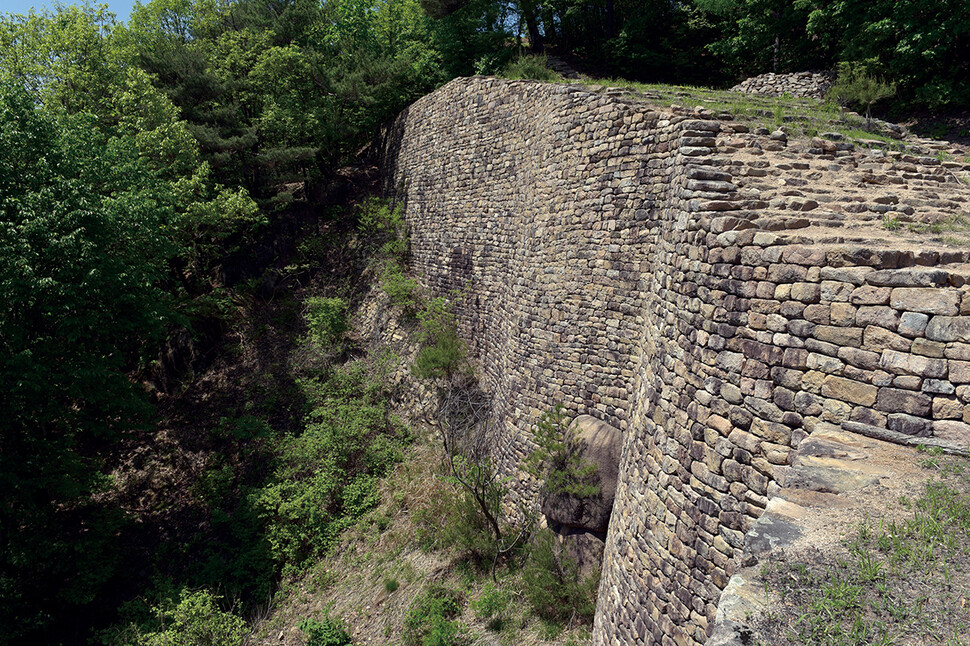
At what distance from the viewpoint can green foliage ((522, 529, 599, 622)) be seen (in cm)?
725

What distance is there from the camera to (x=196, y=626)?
8898 mm

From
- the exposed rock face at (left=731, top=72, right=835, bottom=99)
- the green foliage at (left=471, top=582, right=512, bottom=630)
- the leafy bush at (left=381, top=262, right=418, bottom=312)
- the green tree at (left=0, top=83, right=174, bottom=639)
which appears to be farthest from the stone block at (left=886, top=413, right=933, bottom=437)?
the leafy bush at (left=381, top=262, right=418, bottom=312)

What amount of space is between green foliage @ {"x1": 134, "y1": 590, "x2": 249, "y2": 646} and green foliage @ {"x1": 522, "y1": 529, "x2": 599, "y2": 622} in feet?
19.2

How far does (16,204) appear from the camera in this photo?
8.58 m

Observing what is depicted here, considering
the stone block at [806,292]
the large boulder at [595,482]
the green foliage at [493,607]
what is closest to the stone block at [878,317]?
the stone block at [806,292]

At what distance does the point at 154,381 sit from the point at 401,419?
8.50m

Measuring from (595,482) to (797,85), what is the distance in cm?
1160

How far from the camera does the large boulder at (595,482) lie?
7312 mm

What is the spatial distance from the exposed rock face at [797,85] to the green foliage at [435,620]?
44.1ft

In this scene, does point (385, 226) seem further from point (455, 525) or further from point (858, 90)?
point (858, 90)

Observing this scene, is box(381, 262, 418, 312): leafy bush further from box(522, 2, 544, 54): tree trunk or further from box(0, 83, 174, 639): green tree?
box(522, 2, 544, 54): tree trunk

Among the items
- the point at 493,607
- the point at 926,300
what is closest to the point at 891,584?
the point at 926,300

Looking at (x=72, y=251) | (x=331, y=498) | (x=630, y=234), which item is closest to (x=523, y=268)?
(x=630, y=234)

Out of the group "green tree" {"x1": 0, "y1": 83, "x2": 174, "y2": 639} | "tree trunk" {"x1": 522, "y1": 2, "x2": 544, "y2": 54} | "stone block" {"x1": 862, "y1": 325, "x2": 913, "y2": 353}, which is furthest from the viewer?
"tree trunk" {"x1": 522, "y1": 2, "x2": 544, "y2": 54}
